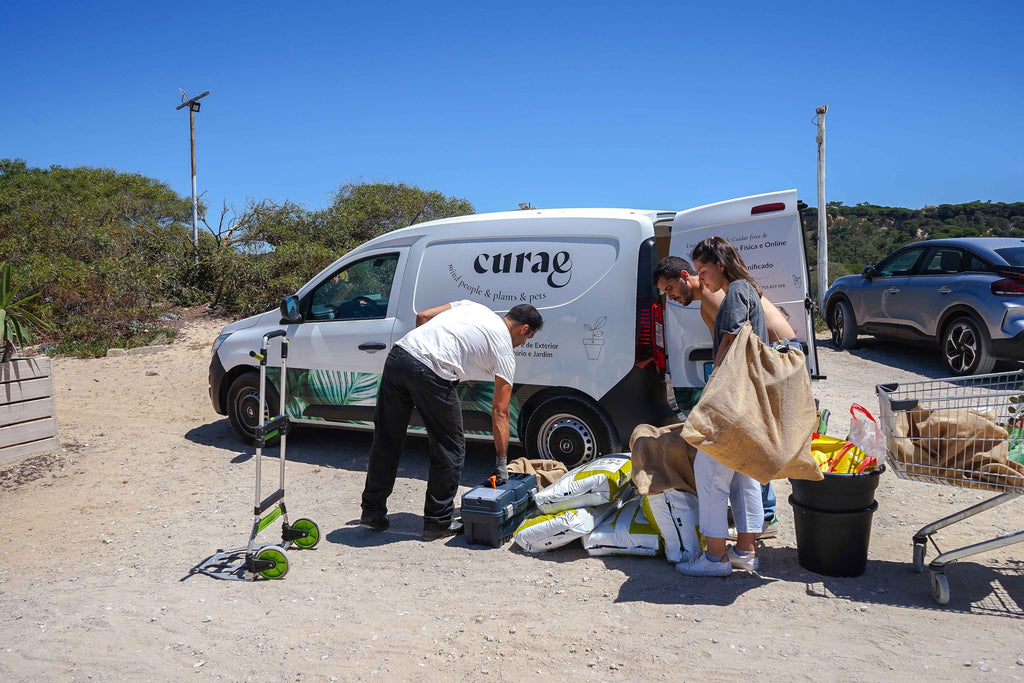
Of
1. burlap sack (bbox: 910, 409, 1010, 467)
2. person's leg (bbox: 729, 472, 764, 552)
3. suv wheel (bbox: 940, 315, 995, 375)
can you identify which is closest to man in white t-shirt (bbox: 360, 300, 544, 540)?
person's leg (bbox: 729, 472, 764, 552)

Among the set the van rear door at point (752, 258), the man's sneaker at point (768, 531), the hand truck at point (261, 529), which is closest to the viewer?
the hand truck at point (261, 529)

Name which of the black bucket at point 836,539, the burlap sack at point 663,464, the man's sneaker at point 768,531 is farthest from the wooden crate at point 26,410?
the black bucket at point 836,539

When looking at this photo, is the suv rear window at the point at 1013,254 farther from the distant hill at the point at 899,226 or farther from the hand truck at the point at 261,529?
the distant hill at the point at 899,226

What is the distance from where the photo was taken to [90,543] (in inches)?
216

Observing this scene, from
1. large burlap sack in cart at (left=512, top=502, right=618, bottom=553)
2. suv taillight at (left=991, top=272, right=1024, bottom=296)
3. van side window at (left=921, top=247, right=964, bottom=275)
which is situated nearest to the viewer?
large burlap sack in cart at (left=512, top=502, right=618, bottom=553)

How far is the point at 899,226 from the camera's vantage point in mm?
30859

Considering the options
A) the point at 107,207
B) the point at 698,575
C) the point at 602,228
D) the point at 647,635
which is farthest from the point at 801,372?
the point at 107,207

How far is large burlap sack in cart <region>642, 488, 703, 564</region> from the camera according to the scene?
4.66 metres

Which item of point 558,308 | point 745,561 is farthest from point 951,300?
point 745,561

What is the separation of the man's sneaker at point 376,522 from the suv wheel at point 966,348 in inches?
309

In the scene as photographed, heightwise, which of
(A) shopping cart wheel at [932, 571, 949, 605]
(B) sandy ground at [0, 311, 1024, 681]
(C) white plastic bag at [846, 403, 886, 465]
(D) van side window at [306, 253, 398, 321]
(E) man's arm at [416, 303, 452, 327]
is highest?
(D) van side window at [306, 253, 398, 321]

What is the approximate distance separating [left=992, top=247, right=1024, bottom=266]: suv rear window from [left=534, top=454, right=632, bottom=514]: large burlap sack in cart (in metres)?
7.39

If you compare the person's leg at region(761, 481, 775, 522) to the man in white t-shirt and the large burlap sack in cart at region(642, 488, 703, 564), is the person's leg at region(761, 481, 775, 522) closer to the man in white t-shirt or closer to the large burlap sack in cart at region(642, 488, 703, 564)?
the large burlap sack in cart at region(642, 488, 703, 564)

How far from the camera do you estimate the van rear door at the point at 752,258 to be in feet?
17.3
